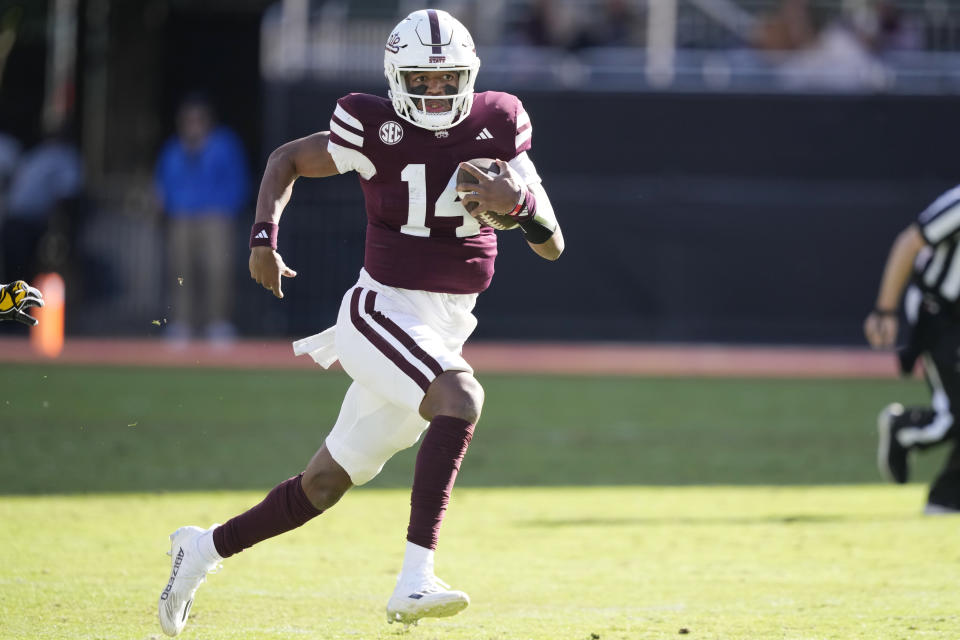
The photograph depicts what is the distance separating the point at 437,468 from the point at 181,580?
0.97 meters

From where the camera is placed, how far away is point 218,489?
8.00m

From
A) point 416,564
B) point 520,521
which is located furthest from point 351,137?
point 520,521

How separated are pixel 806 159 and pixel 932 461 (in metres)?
7.68

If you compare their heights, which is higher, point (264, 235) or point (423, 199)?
point (423, 199)

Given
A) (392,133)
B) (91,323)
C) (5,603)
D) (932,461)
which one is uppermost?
(392,133)

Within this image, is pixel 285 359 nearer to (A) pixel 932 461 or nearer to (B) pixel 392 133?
(A) pixel 932 461

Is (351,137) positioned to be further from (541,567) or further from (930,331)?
(930,331)

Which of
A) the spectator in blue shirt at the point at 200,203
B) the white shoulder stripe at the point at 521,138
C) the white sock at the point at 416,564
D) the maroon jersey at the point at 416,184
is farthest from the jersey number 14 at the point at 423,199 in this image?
the spectator in blue shirt at the point at 200,203

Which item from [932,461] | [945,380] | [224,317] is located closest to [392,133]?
[945,380]

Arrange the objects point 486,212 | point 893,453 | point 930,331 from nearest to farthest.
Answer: point 486,212
point 930,331
point 893,453

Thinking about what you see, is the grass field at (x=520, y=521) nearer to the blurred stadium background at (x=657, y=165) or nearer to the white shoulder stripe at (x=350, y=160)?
the white shoulder stripe at (x=350, y=160)

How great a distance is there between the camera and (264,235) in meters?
4.78

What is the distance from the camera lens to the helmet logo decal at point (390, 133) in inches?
190

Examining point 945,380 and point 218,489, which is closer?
point 945,380
